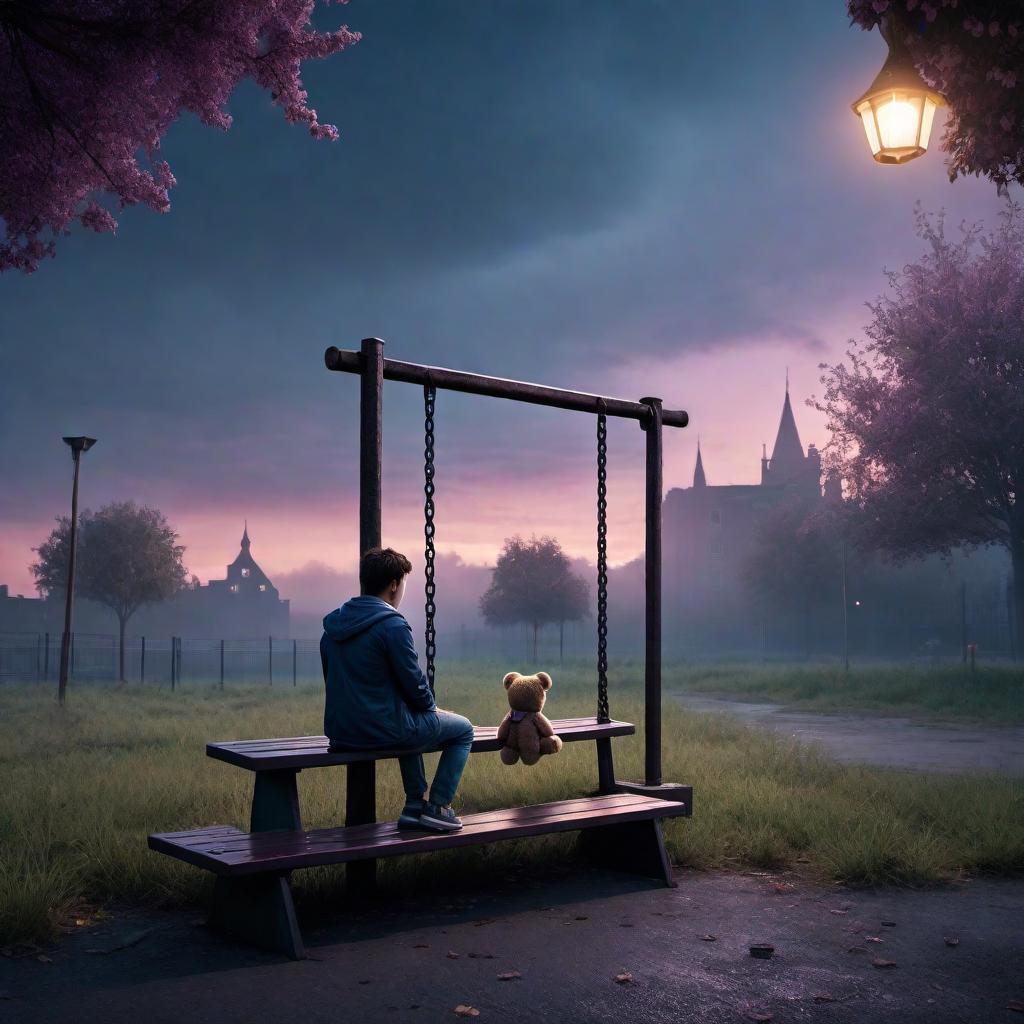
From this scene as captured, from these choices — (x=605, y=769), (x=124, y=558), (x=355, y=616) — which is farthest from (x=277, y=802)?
(x=124, y=558)

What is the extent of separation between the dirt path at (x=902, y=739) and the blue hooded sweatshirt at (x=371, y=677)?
837 centimetres

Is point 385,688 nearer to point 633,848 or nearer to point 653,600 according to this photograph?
A: point 633,848

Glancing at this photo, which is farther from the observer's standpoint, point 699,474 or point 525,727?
point 699,474

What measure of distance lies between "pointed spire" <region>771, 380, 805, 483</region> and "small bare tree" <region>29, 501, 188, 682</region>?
55.8m

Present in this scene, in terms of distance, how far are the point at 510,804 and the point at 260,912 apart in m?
3.80

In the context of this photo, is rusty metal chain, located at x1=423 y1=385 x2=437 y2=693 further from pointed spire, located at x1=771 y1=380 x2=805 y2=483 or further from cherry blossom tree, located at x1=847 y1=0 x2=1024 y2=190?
pointed spire, located at x1=771 y1=380 x2=805 y2=483

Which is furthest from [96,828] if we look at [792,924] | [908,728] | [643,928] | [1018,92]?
[908,728]

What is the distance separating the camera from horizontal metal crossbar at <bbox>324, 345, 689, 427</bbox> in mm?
6188

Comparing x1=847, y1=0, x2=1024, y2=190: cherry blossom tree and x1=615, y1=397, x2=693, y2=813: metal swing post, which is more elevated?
x1=847, y1=0, x2=1024, y2=190: cherry blossom tree

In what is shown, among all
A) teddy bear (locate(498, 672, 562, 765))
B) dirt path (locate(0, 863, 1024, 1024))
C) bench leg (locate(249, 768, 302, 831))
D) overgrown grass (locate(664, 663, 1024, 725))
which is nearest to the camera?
dirt path (locate(0, 863, 1024, 1024))

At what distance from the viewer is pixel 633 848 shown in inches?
268

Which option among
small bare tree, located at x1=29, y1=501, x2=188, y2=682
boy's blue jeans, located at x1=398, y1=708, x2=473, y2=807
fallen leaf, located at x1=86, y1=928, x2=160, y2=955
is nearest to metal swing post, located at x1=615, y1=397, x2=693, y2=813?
boy's blue jeans, located at x1=398, y1=708, x2=473, y2=807

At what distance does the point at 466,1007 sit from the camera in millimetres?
4270

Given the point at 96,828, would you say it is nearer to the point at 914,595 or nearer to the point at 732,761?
the point at 732,761
